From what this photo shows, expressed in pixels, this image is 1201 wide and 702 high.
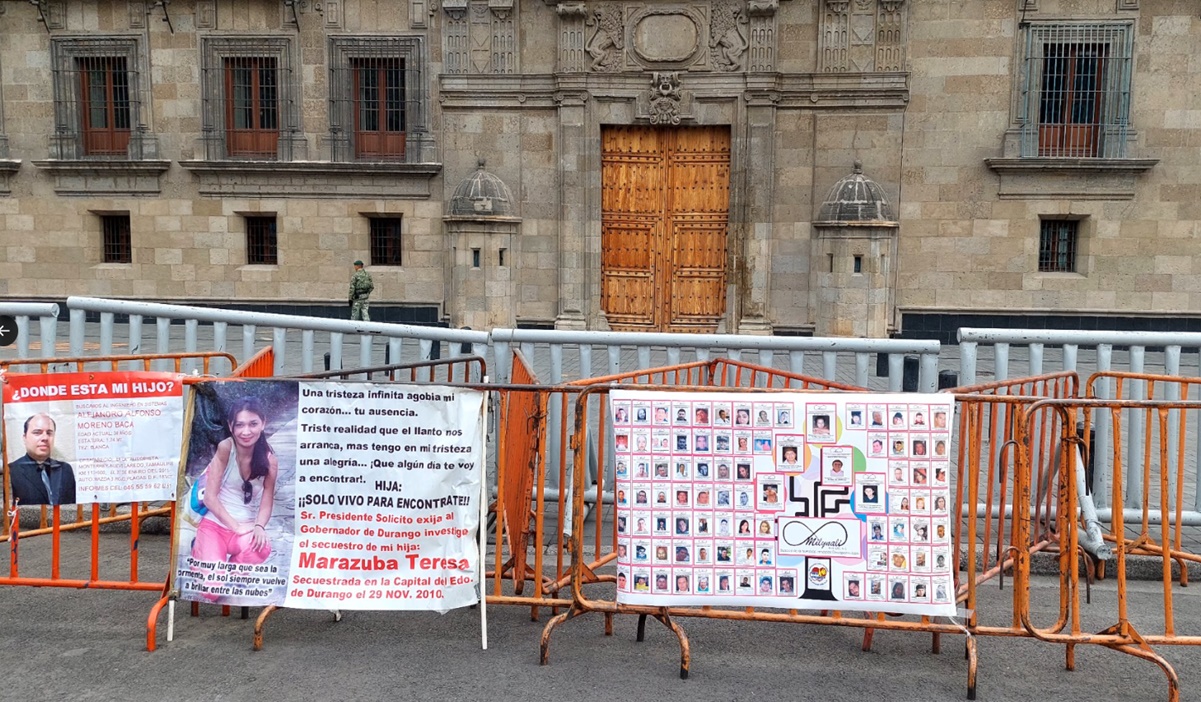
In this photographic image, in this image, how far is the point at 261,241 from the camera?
19.1 meters

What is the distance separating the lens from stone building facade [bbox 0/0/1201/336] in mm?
16766

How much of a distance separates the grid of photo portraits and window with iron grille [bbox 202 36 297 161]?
15.8 meters

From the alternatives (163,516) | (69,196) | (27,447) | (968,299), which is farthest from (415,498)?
(69,196)

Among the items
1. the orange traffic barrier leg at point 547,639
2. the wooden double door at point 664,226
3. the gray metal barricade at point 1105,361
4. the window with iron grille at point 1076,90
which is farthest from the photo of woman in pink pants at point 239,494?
the window with iron grille at point 1076,90

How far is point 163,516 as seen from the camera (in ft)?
20.9

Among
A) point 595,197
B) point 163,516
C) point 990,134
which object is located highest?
point 990,134

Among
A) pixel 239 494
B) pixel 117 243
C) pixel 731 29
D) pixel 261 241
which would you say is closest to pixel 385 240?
pixel 261 241

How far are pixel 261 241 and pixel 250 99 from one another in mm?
2763

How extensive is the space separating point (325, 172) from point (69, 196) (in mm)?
5383

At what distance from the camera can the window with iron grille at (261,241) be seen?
19.0m

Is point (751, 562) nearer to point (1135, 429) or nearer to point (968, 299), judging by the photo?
point (1135, 429)

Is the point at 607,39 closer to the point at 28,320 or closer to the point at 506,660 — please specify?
the point at 28,320

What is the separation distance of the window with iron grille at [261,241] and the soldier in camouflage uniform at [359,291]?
118 inches

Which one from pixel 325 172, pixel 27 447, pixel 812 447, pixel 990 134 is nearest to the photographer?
pixel 812 447
